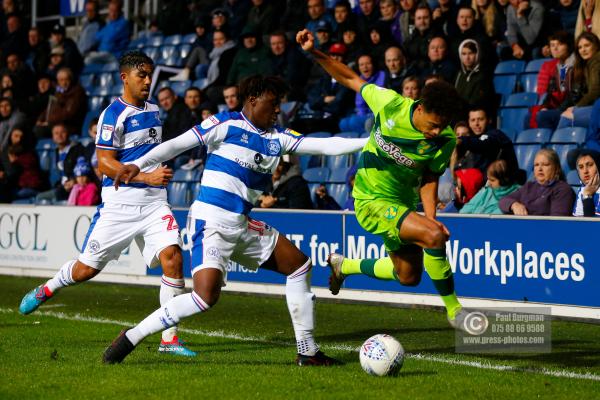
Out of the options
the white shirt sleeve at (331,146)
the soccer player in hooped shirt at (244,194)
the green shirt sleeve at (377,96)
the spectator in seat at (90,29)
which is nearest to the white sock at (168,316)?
the soccer player in hooped shirt at (244,194)

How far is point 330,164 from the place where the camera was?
15.4 meters

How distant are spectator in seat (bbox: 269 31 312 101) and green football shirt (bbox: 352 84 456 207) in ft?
27.5

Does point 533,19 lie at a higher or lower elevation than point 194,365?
higher

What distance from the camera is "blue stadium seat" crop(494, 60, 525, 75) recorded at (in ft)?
47.3

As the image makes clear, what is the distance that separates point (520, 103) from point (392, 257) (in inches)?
251

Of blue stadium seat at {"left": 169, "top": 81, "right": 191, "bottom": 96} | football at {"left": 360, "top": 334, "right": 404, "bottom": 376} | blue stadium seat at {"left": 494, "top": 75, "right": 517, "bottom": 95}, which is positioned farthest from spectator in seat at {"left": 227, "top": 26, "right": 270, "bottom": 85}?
football at {"left": 360, "top": 334, "right": 404, "bottom": 376}

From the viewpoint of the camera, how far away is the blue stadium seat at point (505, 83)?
47.4ft

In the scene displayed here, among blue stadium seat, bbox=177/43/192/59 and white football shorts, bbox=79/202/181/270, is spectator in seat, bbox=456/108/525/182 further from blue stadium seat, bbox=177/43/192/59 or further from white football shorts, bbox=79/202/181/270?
blue stadium seat, bbox=177/43/192/59

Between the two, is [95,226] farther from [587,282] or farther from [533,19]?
[533,19]

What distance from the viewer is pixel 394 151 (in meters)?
7.77

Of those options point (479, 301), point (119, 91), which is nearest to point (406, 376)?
point (479, 301)

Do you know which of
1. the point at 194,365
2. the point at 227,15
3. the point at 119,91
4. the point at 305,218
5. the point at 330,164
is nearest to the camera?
the point at 194,365

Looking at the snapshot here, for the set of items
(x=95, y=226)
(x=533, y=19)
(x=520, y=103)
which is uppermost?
(x=533, y=19)

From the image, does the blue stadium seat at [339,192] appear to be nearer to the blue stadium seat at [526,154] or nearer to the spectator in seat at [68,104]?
the blue stadium seat at [526,154]
